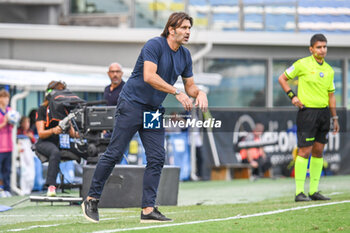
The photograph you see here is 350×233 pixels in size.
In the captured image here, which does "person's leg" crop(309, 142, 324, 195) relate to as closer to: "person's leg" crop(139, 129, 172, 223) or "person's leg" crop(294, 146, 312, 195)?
"person's leg" crop(294, 146, 312, 195)

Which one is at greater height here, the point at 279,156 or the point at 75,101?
the point at 75,101

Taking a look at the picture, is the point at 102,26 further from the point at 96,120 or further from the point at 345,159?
the point at 96,120

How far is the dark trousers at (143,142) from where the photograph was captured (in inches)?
295

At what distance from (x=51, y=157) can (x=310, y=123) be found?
3.85 m

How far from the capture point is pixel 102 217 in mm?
8922

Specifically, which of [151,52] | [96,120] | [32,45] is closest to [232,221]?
[151,52]

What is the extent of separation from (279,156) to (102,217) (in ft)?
38.8

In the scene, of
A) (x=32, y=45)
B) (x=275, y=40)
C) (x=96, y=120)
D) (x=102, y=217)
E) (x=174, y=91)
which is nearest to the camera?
(x=174, y=91)

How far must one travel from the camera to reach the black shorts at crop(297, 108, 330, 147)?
32.6 ft

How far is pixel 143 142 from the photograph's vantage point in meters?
7.54

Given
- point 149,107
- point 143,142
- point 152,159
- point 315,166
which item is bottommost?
point 315,166

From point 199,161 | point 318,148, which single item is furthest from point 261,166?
point 318,148

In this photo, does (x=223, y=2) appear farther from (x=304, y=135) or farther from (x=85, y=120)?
(x=304, y=135)

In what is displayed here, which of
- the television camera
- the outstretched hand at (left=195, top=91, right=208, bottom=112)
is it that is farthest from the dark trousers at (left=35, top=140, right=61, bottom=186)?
the outstretched hand at (left=195, top=91, right=208, bottom=112)
